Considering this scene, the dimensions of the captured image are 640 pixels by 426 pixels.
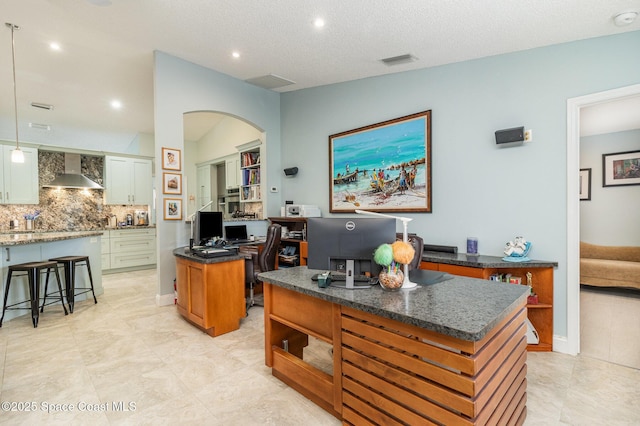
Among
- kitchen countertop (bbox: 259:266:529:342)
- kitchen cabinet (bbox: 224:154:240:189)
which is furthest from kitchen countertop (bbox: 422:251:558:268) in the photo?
kitchen cabinet (bbox: 224:154:240:189)

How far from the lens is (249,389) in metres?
2.16

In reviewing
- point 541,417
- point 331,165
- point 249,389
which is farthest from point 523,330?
point 331,165

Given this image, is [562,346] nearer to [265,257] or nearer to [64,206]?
[265,257]

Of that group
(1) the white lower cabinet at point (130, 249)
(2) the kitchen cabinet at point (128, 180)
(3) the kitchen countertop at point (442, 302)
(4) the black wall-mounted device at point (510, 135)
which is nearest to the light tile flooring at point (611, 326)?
(3) the kitchen countertop at point (442, 302)

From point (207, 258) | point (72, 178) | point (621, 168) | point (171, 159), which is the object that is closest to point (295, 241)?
point (207, 258)

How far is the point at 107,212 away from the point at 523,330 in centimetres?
788

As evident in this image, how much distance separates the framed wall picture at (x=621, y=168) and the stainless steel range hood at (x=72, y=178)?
10.1 metres

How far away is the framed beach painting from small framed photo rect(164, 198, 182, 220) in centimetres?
224

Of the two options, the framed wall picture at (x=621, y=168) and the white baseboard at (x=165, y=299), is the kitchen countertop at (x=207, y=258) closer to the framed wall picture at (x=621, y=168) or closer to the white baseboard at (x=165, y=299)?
the white baseboard at (x=165, y=299)

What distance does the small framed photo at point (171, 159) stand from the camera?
13.0ft

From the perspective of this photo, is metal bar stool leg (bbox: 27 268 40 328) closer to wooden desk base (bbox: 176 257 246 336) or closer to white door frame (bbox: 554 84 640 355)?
wooden desk base (bbox: 176 257 246 336)

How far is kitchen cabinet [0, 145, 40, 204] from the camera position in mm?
5391

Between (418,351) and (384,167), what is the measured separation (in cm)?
299

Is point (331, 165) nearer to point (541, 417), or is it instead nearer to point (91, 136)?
point (541, 417)
